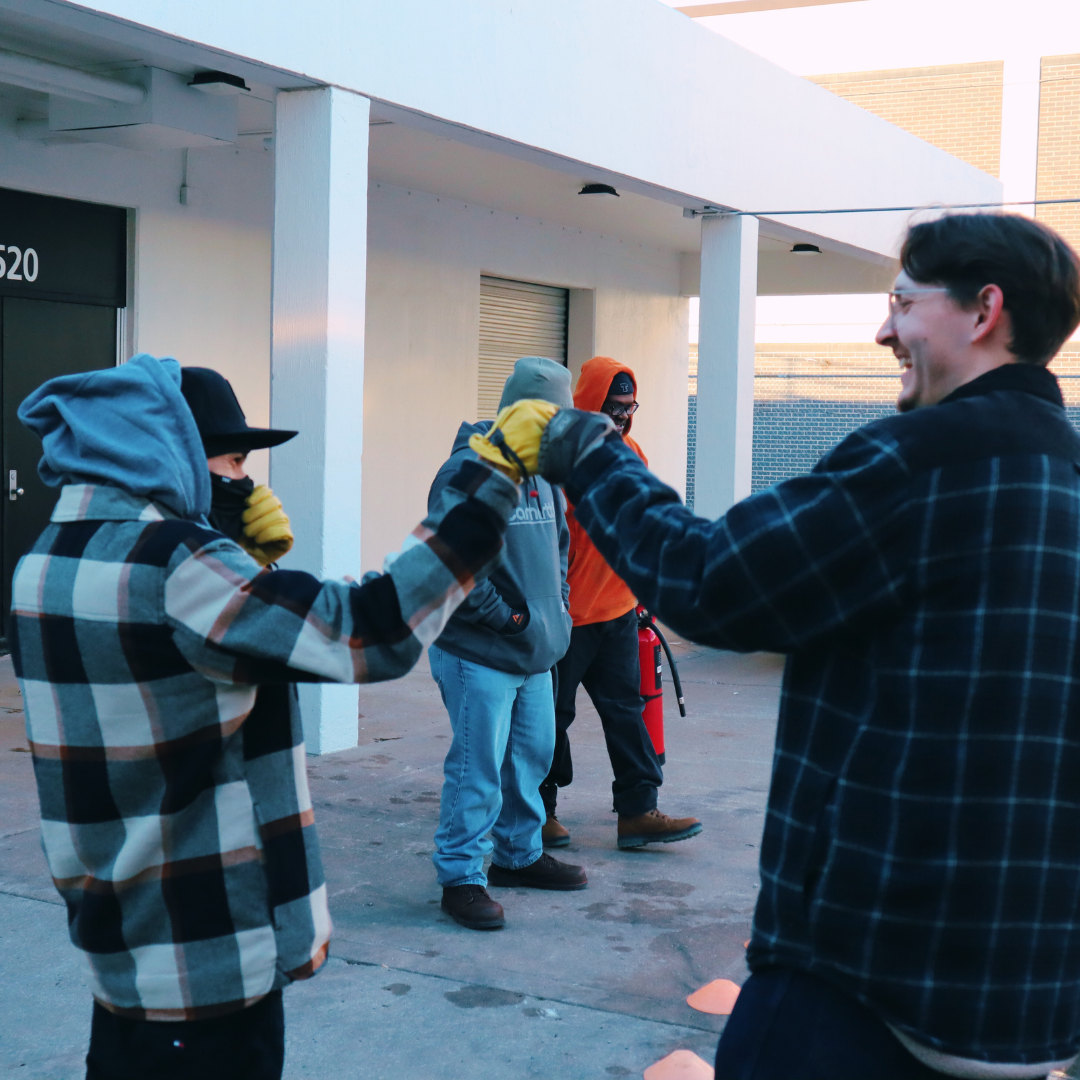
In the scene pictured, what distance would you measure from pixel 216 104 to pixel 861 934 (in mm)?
7019

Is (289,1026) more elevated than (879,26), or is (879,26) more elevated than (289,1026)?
(879,26)

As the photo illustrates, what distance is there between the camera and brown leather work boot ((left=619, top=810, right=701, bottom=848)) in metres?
4.95

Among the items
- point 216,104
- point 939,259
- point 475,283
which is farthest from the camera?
point 475,283

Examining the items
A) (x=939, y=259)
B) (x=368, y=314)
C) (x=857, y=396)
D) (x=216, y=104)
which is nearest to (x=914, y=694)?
(x=939, y=259)

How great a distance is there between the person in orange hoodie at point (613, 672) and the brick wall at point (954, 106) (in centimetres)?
2462

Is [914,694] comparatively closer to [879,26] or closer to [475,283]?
[475,283]

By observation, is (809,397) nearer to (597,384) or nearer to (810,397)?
(810,397)

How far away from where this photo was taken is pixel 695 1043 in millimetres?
3322

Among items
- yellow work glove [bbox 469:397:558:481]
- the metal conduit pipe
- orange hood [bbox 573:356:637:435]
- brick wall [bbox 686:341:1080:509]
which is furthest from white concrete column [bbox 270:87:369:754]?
brick wall [bbox 686:341:1080:509]

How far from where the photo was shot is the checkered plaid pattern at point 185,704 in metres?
1.71

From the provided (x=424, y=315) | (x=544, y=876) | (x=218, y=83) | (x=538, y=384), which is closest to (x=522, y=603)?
(x=538, y=384)

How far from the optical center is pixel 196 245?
929 centimetres

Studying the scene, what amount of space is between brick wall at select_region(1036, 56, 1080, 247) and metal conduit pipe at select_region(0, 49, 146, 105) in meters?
22.6

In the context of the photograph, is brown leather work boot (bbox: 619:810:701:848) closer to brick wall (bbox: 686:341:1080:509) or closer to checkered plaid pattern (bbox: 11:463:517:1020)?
checkered plaid pattern (bbox: 11:463:517:1020)
